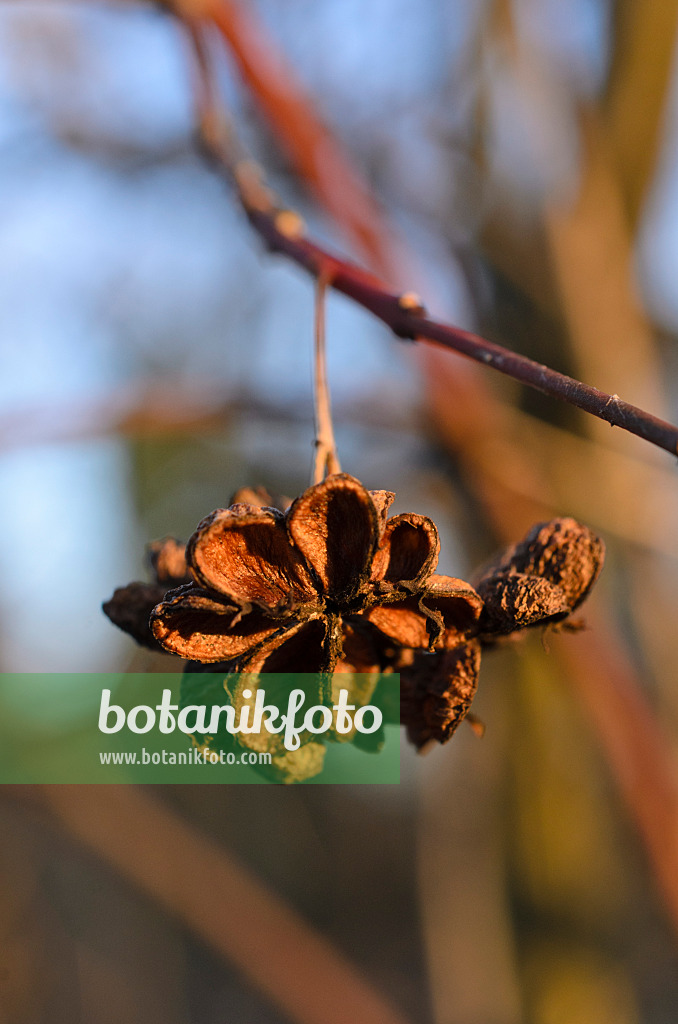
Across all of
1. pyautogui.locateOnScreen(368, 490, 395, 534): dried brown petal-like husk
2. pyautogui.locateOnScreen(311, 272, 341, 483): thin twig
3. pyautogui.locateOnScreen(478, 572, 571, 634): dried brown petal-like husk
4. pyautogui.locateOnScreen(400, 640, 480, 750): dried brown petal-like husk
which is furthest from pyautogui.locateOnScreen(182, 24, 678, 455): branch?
pyautogui.locateOnScreen(400, 640, 480, 750): dried brown petal-like husk

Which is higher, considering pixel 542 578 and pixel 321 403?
pixel 321 403

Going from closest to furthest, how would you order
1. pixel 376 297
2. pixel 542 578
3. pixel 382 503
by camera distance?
pixel 382 503 → pixel 542 578 → pixel 376 297

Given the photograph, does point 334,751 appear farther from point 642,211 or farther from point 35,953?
point 35,953

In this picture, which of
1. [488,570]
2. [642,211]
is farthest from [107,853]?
[642,211]

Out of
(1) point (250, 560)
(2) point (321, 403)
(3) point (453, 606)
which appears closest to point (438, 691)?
(3) point (453, 606)

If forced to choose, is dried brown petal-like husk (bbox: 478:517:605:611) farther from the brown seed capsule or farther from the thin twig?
the thin twig

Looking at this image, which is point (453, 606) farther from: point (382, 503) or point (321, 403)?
point (321, 403)

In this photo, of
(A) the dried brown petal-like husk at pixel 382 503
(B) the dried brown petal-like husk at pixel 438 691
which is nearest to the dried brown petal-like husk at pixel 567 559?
(B) the dried brown petal-like husk at pixel 438 691
